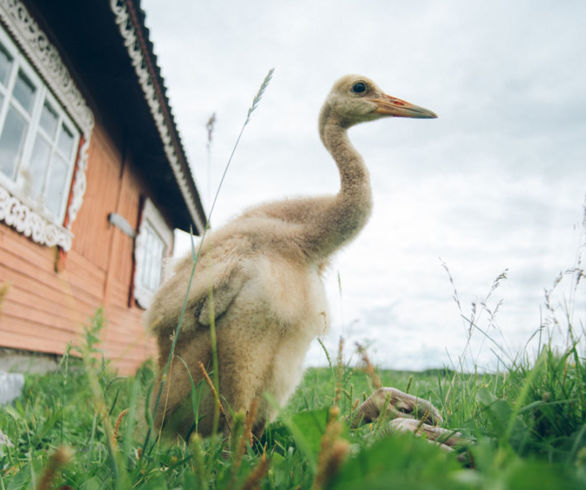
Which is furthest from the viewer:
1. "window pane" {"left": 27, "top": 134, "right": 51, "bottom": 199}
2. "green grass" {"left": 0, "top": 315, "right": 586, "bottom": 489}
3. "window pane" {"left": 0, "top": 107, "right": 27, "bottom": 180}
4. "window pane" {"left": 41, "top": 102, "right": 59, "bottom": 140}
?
"window pane" {"left": 41, "top": 102, "right": 59, "bottom": 140}

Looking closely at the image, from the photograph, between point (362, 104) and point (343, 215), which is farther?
point (362, 104)

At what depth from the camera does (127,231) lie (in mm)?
8789

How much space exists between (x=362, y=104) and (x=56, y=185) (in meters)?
4.47

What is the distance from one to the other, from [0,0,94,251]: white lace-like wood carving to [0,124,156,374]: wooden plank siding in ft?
0.61

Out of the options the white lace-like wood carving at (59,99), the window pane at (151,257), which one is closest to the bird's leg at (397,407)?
the white lace-like wood carving at (59,99)

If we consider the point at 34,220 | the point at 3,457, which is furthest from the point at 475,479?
the point at 34,220

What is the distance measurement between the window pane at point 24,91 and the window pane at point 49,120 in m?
0.38

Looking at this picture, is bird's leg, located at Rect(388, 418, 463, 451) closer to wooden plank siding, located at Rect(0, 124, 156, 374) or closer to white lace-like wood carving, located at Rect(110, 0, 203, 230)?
wooden plank siding, located at Rect(0, 124, 156, 374)

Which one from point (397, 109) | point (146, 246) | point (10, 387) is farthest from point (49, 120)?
point (146, 246)

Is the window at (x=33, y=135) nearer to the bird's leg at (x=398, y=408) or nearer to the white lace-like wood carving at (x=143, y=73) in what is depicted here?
the white lace-like wood carving at (x=143, y=73)

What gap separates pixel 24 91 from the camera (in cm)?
505

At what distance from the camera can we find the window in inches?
180

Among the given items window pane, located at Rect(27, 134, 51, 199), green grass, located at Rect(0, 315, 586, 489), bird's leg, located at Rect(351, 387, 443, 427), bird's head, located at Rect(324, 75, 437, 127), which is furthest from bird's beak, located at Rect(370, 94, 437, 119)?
window pane, located at Rect(27, 134, 51, 199)

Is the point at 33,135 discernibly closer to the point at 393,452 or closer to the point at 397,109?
the point at 397,109
